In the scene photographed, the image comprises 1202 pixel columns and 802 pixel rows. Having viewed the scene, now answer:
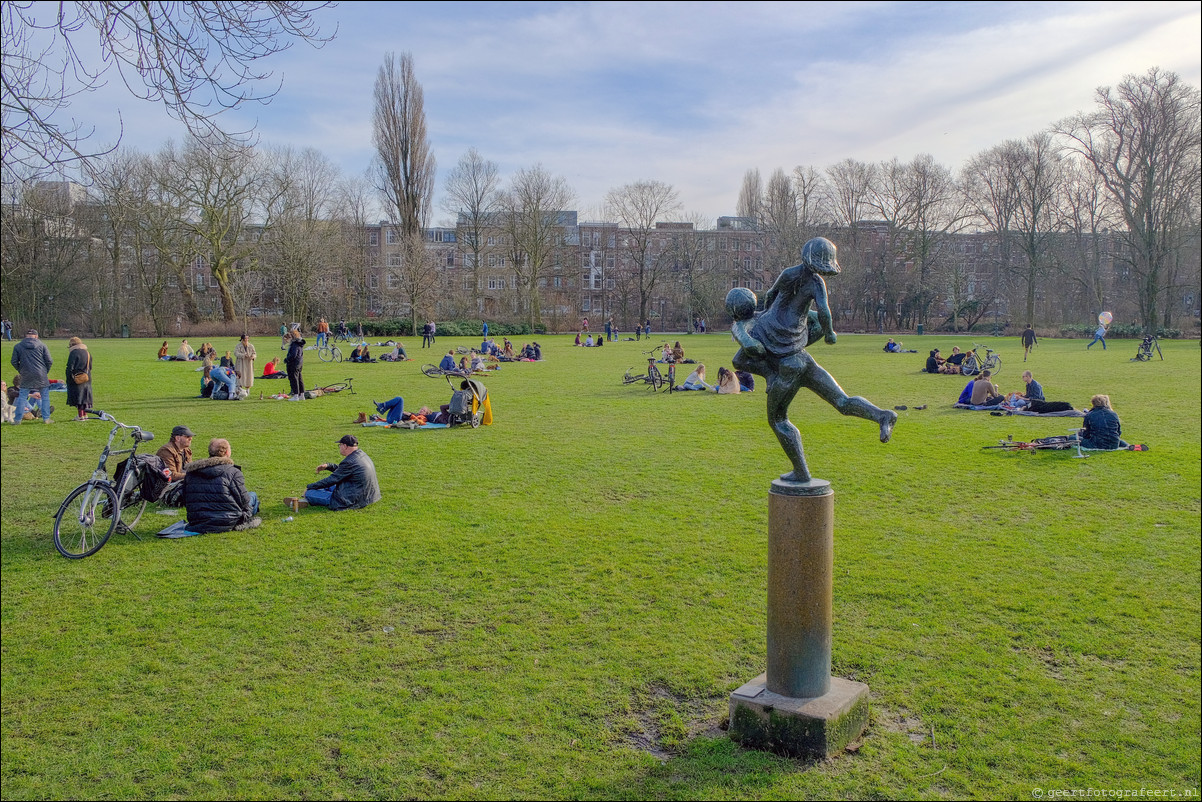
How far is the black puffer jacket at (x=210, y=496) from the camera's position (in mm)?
9148

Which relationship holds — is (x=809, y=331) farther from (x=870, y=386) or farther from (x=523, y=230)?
(x=523, y=230)

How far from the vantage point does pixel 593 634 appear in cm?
Answer: 642

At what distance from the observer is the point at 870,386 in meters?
25.0

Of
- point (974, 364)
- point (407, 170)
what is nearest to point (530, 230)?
point (407, 170)

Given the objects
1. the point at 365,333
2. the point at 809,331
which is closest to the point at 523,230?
the point at 365,333

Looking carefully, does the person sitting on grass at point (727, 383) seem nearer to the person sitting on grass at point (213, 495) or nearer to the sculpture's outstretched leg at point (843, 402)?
the person sitting on grass at point (213, 495)

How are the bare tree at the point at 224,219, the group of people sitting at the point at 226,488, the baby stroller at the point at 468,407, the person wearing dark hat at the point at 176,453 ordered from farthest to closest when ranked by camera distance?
the bare tree at the point at 224,219 < the baby stroller at the point at 468,407 < the person wearing dark hat at the point at 176,453 < the group of people sitting at the point at 226,488

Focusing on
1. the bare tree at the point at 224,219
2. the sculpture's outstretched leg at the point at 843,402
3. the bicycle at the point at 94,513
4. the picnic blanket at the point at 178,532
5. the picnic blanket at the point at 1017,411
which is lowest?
the picnic blanket at the point at 178,532

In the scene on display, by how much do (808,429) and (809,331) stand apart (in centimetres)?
1165

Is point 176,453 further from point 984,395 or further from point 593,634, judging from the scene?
point 984,395

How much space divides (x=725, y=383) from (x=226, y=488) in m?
16.1

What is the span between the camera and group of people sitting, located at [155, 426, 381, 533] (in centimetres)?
916

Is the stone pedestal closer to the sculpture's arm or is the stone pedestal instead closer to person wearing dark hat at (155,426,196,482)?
the sculpture's arm

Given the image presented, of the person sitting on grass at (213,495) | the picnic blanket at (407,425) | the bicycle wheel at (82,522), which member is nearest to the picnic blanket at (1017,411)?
the picnic blanket at (407,425)
